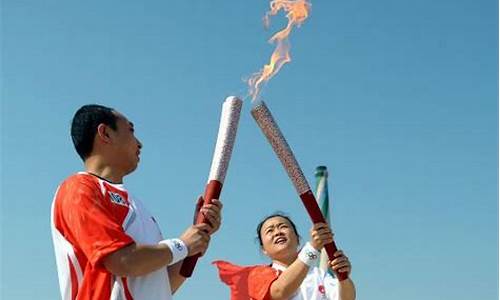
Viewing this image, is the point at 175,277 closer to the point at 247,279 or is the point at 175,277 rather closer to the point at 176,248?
the point at 176,248

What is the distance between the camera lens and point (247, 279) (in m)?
4.85

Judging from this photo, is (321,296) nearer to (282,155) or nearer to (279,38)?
(282,155)

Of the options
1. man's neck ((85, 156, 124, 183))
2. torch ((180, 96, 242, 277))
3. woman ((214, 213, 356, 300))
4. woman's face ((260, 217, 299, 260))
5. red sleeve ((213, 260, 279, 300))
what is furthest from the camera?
woman's face ((260, 217, 299, 260))

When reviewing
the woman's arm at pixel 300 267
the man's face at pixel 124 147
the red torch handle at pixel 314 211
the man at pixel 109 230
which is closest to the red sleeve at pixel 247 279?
the woman's arm at pixel 300 267

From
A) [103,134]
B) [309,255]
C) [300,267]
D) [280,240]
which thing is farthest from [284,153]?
[280,240]

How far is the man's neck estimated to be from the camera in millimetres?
3109

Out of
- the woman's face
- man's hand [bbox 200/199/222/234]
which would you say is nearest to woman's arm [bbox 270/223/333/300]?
the woman's face

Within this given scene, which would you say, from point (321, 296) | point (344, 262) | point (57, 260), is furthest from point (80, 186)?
point (321, 296)

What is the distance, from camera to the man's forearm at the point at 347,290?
164 inches

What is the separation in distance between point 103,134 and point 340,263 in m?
1.51

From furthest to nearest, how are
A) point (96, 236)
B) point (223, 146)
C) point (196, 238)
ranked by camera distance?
point (223, 146) < point (196, 238) < point (96, 236)

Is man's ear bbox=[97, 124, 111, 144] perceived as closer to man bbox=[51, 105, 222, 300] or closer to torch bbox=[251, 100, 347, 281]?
man bbox=[51, 105, 222, 300]

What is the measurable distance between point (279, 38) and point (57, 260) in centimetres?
214

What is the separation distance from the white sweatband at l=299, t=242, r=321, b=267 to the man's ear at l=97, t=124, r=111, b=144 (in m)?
1.42
